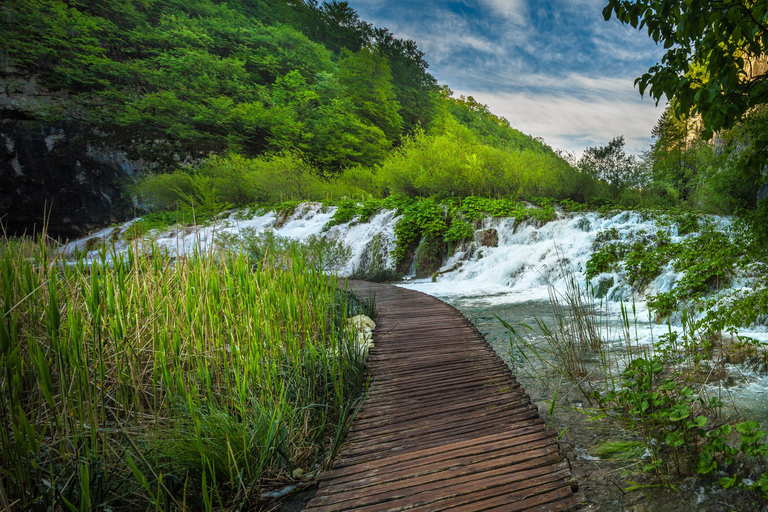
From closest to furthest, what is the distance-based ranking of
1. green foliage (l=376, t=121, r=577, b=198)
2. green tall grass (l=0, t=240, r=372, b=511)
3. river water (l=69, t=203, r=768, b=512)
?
green tall grass (l=0, t=240, r=372, b=511), river water (l=69, t=203, r=768, b=512), green foliage (l=376, t=121, r=577, b=198)

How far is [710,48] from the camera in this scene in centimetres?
181

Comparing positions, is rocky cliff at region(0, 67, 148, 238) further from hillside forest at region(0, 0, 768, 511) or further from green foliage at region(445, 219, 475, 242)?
green foliage at region(445, 219, 475, 242)

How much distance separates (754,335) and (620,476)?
338cm

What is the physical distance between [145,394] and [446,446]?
1.66m

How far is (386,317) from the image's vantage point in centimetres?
435

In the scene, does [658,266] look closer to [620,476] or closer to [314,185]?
[620,476]

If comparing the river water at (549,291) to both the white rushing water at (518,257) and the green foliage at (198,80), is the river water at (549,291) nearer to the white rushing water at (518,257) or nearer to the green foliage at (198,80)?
the white rushing water at (518,257)

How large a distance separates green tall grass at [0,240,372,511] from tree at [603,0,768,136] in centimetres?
268

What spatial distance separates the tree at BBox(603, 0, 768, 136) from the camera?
167cm

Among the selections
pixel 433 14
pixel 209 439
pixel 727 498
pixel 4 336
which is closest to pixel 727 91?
pixel 727 498

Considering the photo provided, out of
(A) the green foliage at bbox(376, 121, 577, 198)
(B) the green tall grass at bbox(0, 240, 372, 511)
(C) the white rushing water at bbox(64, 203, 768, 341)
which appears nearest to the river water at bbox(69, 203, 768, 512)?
(C) the white rushing water at bbox(64, 203, 768, 341)

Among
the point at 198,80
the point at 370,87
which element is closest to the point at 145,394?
the point at 198,80

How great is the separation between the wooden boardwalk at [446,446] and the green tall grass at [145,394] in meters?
0.26

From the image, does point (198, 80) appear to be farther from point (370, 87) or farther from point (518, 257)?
point (518, 257)
